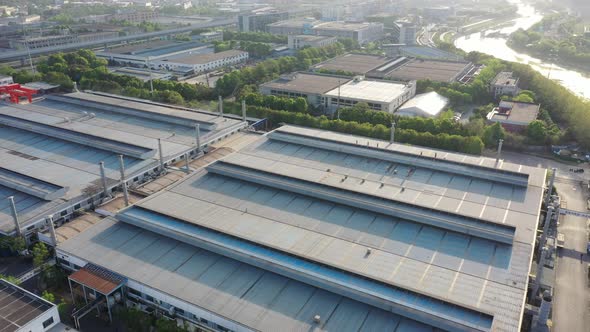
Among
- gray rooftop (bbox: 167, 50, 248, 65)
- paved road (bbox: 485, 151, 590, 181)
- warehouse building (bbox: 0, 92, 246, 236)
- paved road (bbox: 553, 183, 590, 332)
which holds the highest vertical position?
gray rooftop (bbox: 167, 50, 248, 65)

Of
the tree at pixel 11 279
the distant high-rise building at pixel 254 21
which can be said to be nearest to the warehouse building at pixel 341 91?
the tree at pixel 11 279

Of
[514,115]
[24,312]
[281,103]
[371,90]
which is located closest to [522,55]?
[514,115]

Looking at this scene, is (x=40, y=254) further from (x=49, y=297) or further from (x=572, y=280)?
(x=572, y=280)

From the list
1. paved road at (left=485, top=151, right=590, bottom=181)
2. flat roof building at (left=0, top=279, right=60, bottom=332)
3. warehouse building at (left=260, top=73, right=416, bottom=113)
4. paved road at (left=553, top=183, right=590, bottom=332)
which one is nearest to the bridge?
warehouse building at (left=260, top=73, right=416, bottom=113)

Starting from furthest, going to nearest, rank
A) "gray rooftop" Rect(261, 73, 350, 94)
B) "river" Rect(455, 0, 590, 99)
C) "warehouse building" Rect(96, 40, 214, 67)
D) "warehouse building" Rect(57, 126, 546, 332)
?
"warehouse building" Rect(96, 40, 214, 67), "river" Rect(455, 0, 590, 99), "gray rooftop" Rect(261, 73, 350, 94), "warehouse building" Rect(57, 126, 546, 332)

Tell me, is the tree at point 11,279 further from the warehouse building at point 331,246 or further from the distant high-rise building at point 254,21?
the distant high-rise building at point 254,21

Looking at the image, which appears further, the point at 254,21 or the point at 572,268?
the point at 254,21

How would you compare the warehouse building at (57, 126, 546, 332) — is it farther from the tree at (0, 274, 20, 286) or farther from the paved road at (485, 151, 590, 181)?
the paved road at (485, 151, 590, 181)
